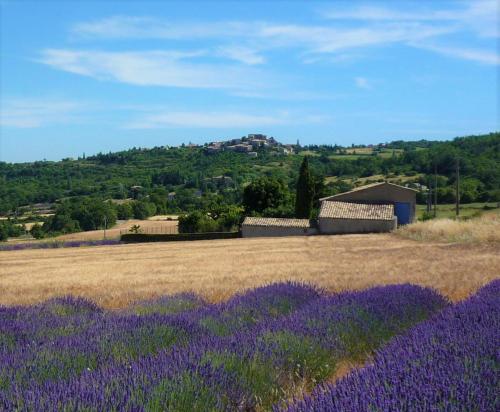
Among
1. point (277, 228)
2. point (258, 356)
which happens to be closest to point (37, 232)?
point (277, 228)

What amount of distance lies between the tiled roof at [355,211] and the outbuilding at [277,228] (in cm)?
166

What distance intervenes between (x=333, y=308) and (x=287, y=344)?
6.14 feet

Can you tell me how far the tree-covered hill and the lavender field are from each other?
52.7m

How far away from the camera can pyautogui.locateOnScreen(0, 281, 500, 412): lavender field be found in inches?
123

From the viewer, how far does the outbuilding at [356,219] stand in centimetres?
3975

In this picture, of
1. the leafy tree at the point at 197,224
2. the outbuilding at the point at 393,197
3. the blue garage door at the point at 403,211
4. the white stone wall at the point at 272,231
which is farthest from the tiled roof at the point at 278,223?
the leafy tree at the point at 197,224

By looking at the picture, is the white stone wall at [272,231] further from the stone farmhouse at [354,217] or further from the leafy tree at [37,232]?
the leafy tree at [37,232]

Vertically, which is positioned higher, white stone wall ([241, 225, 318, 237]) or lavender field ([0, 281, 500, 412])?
lavender field ([0, 281, 500, 412])

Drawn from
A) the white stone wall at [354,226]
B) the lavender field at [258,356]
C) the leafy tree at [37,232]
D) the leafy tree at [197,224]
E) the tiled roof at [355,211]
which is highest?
the lavender field at [258,356]

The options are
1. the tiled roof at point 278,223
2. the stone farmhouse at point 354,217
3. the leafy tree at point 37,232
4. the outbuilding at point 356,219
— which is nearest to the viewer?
the outbuilding at point 356,219

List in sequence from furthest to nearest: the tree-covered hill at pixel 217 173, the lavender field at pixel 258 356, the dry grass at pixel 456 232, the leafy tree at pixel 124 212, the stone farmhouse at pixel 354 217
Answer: the leafy tree at pixel 124 212 → the tree-covered hill at pixel 217 173 → the stone farmhouse at pixel 354 217 → the dry grass at pixel 456 232 → the lavender field at pixel 258 356

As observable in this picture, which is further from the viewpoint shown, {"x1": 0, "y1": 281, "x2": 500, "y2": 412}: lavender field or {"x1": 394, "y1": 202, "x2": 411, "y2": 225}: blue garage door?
→ {"x1": 394, "y1": 202, "x2": 411, "y2": 225}: blue garage door

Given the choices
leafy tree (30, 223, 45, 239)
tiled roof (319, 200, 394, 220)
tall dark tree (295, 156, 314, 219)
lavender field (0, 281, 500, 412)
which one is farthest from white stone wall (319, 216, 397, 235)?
leafy tree (30, 223, 45, 239)

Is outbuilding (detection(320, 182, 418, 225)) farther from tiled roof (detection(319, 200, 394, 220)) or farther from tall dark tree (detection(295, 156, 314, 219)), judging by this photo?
tall dark tree (detection(295, 156, 314, 219))
